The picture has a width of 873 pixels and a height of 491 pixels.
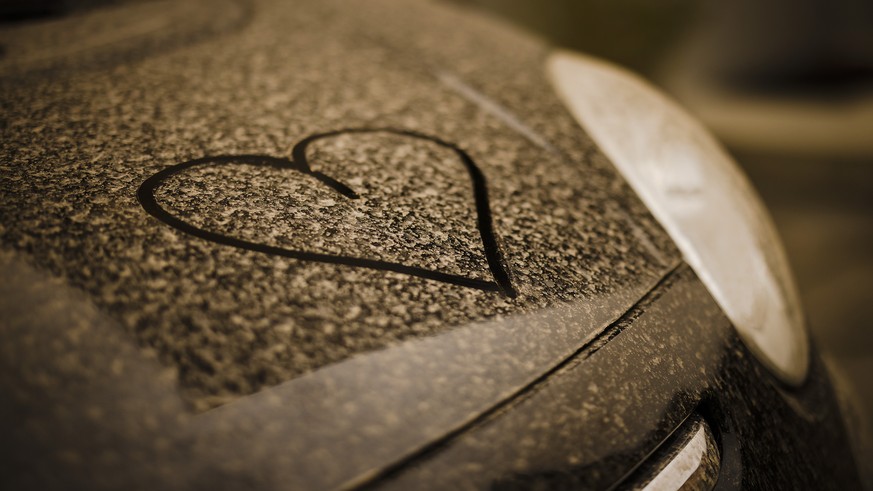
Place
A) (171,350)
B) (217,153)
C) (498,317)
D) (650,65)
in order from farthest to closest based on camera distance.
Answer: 1. (650,65)
2. (217,153)
3. (498,317)
4. (171,350)

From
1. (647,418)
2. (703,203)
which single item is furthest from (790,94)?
(647,418)

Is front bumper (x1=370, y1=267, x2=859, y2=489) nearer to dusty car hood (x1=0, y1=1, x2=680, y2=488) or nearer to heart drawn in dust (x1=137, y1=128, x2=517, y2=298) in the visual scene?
dusty car hood (x1=0, y1=1, x2=680, y2=488)

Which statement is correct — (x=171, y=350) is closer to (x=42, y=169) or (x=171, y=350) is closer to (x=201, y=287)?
(x=201, y=287)

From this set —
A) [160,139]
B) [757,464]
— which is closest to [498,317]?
[757,464]

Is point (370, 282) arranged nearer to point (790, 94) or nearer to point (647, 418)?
point (647, 418)

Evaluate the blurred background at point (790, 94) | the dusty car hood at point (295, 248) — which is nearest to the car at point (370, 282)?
the dusty car hood at point (295, 248)

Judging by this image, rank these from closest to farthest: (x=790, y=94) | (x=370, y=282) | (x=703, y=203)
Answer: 1. (x=370, y=282)
2. (x=703, y=203)
3. (x=790, y=94)

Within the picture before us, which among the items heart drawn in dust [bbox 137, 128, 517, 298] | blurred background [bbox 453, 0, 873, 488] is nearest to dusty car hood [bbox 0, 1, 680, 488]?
heart drawn in dust [bbox 137, 128, 517, 298]

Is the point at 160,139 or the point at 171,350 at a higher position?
the point at 160,139
